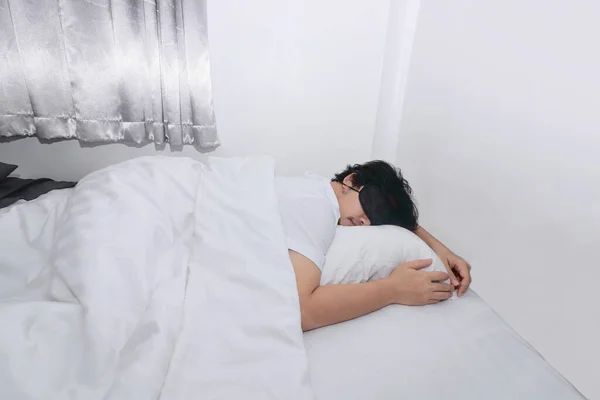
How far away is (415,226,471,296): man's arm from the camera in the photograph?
1222 mm

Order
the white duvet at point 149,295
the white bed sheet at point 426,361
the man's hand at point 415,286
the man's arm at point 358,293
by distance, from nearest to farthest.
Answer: the white duvet at point 149,295, the white bed sheet at point 426,361, the man's arm at point 358,293, the man's hand at point 415,286

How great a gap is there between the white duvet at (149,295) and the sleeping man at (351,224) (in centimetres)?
6

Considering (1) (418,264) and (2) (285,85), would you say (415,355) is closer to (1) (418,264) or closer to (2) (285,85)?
(1) (418,264)

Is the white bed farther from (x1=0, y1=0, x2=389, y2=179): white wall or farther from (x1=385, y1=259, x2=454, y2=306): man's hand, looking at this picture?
(x1=0, y1=0, x2=389, y2=179): white wall

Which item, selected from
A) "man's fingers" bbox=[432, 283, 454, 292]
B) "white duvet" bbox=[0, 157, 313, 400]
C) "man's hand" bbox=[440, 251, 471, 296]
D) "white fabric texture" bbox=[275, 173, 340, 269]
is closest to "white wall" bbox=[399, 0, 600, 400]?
"man's hand" bbox=[440, 251, 471, 296]

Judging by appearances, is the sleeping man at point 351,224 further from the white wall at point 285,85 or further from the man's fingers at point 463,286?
the white wall at point 285,85

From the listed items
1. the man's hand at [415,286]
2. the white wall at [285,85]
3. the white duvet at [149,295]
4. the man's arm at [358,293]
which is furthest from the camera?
the white wall at [285,85]

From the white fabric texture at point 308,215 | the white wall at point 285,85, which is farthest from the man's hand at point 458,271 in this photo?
the white wall at point 285,85

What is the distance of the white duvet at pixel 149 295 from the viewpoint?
2.34 ft

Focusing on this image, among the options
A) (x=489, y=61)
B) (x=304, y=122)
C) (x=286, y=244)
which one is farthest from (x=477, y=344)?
(x=304, y=122)

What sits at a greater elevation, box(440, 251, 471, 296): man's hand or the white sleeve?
the white sleeve

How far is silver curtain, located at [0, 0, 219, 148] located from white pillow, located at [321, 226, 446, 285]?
877 mm

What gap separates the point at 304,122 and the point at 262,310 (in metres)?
1.19

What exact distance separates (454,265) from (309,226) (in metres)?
0.52
